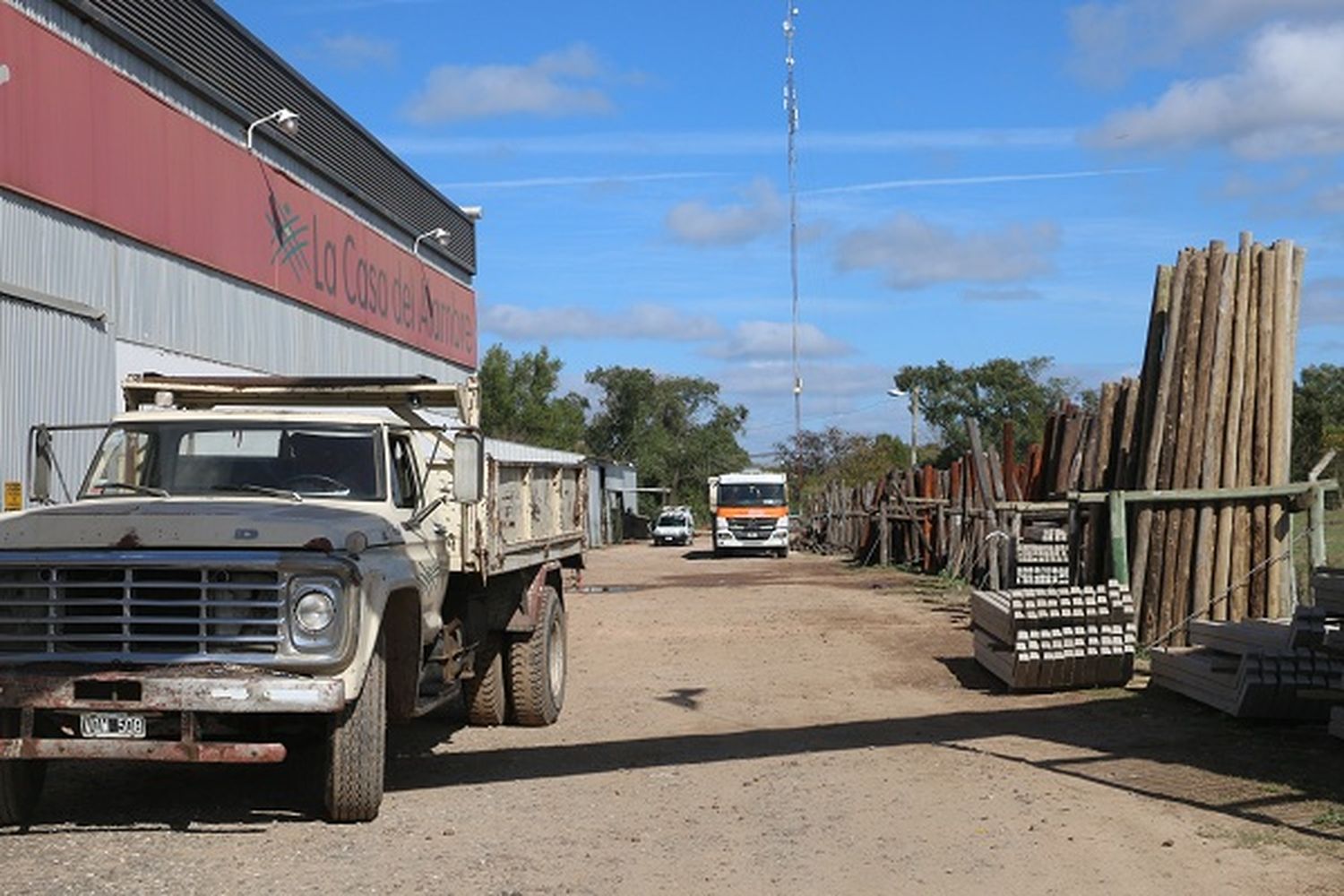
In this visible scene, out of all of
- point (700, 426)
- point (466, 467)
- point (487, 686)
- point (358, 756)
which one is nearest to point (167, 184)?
point (487, 686)

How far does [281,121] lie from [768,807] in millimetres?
18345

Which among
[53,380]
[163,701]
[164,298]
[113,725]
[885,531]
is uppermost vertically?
[164,298]

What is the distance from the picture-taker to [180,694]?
308 inches

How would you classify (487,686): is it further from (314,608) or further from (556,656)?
(314,608)

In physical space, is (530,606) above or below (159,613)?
below

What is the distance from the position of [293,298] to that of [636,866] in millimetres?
19563

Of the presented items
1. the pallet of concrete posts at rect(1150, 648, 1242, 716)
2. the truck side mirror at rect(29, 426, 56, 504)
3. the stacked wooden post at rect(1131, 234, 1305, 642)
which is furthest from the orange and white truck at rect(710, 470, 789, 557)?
the truck side mirror at rect(29, 426, 56, 504)

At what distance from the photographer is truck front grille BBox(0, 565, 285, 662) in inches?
314

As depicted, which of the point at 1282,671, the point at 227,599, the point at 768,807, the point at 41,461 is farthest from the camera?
the point at 1282,671

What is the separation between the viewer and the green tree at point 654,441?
10438 cm

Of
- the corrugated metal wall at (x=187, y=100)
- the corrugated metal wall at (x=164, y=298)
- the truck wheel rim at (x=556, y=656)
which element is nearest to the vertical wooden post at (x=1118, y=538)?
the truck wheel rim at (x=556, y=656)

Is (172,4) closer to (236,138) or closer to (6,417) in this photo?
(236,138)

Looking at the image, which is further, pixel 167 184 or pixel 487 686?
pixel 167 184

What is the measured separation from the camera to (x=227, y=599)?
8016 millimetres
